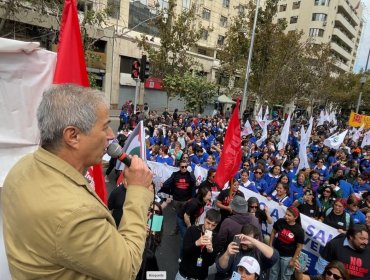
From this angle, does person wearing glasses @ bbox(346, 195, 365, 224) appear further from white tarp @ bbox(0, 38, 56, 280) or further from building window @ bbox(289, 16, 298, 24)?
building window @ bbox(289, 16, 298, 24)

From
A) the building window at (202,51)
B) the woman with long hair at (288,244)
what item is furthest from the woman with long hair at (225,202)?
the building window at (202,51)

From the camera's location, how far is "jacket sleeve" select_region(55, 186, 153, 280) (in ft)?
3.69

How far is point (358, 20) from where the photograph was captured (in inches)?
2940

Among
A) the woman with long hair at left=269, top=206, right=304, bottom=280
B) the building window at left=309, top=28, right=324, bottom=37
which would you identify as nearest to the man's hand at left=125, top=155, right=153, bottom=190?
the woman with long hair at left=269, top=206, right=304, bottom=280

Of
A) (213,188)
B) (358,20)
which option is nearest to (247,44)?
(213,188)

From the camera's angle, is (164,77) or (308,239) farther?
(164,77)

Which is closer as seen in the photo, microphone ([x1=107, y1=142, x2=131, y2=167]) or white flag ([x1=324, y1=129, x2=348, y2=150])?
microphone ([x1=107, y1=142, x2=131, y2=167])

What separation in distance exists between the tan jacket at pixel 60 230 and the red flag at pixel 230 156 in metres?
4.90

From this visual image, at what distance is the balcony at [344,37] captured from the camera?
61206 mm

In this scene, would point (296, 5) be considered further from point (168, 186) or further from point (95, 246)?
point (95, 246)

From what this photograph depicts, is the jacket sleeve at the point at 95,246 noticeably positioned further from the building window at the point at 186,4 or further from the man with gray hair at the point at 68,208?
the building window at the point at 186,4

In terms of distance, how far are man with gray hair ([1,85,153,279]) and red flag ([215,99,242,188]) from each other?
15.7ft

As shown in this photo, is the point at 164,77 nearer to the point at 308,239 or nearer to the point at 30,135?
the point at 308,239

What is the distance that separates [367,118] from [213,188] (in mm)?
15232
